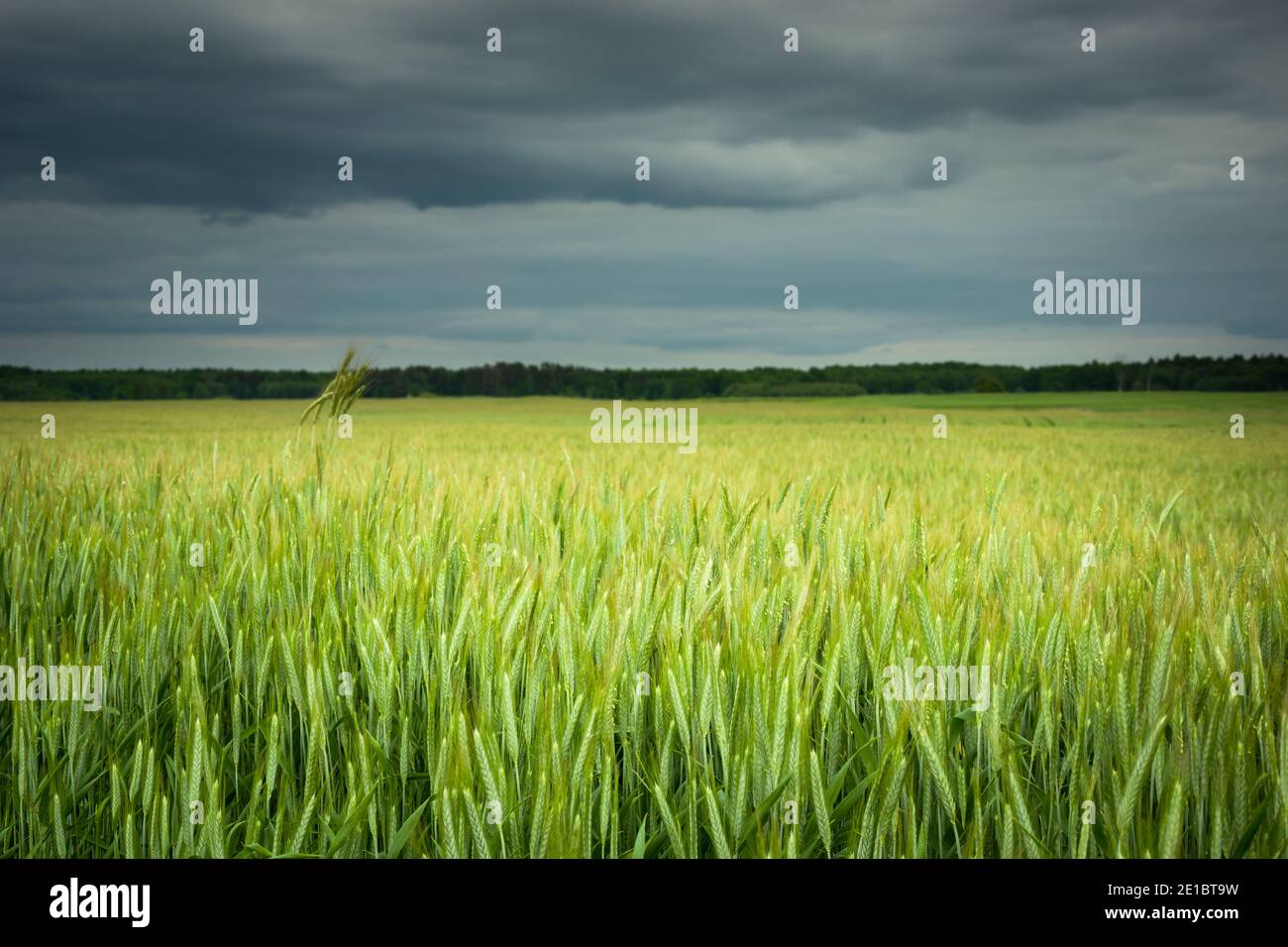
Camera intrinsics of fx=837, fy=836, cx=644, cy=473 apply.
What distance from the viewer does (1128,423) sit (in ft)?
81.1

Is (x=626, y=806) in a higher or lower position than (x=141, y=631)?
lower

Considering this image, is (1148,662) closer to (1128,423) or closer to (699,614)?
(699,614)

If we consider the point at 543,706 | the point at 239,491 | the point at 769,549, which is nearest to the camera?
the point at 543,706
